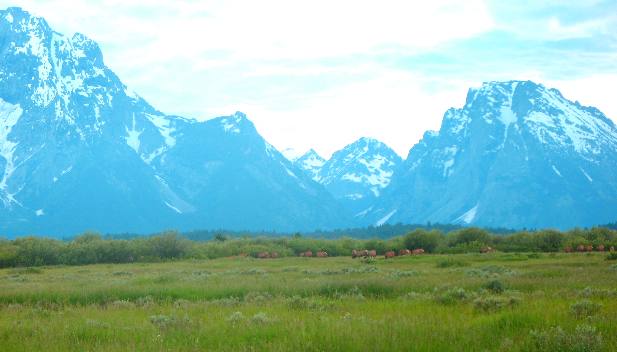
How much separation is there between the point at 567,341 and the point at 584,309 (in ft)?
13.3

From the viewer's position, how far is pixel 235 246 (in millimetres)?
88000

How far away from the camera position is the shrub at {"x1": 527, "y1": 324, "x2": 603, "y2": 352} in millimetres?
11562

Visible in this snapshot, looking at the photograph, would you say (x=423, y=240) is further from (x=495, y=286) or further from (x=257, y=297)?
(x=257, y=297)

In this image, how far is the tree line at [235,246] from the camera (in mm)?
69688

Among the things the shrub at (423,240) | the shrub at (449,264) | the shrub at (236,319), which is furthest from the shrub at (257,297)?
the shrub at (423,240)

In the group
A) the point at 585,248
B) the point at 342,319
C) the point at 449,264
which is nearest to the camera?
the point at 342,319

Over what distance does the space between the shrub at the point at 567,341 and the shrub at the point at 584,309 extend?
105 inches

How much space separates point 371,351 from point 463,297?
817cm

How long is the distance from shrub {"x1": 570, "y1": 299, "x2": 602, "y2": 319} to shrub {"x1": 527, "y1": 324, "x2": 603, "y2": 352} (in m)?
2.67

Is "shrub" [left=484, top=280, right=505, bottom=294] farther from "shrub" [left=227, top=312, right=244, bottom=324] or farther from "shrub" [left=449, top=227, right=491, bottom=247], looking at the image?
"shrub" [left=449, top=227, right=491, bottom=247]

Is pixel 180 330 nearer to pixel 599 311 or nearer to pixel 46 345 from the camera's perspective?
pixel 46 345

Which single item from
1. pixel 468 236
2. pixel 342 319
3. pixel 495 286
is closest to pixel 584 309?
pixel 342 319

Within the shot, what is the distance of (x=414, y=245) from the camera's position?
83.0m

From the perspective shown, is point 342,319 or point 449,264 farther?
point 449,264
